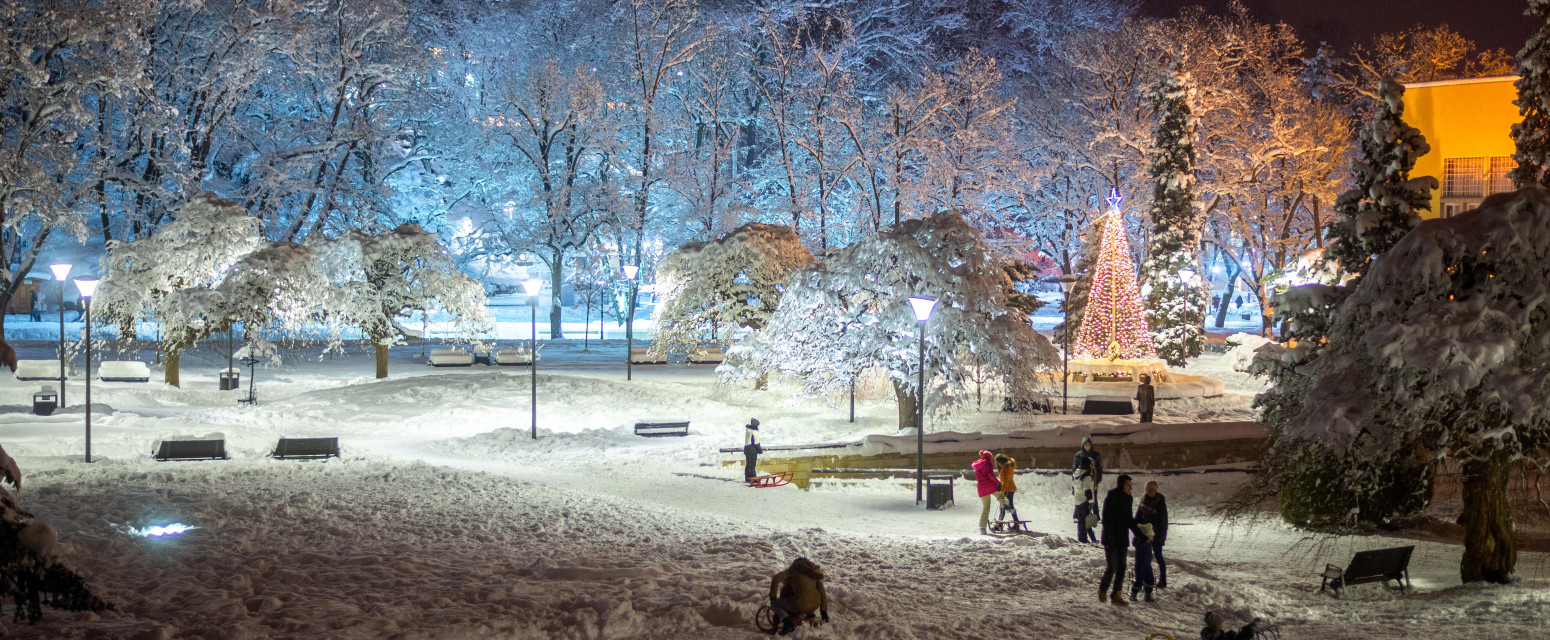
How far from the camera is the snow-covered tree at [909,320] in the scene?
2233cm

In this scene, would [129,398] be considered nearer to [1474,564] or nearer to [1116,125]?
[1474,564]

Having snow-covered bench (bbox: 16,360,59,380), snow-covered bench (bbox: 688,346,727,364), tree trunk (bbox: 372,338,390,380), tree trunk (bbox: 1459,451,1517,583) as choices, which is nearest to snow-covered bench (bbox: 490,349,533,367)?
tree trunk (bbox: 372,338,390,380)

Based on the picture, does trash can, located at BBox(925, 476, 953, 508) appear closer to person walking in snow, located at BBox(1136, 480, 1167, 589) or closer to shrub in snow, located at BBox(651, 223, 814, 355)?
person walking in snow, located at BBox(1136, 480, 1167, 589)

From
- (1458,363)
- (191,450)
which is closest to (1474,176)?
(1458,363)

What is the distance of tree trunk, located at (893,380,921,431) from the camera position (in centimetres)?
2343

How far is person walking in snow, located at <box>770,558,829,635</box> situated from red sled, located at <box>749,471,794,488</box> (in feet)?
35.0

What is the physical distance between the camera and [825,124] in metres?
48.2

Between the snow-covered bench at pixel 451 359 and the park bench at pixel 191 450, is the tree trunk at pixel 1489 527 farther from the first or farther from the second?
the snow-covered bench at pixel 451 359

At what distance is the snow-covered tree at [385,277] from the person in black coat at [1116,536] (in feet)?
85.7

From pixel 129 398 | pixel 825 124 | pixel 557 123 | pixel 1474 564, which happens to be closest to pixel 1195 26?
pixel 825 124

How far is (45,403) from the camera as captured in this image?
22188 millimetres

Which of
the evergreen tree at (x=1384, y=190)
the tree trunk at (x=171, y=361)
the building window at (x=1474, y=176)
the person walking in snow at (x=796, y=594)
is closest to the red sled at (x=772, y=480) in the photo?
the evergreen tree at (x=1384, y=190)

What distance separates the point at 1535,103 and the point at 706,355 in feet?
84.6

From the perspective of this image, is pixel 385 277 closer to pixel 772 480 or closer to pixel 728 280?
pixel 728 280
